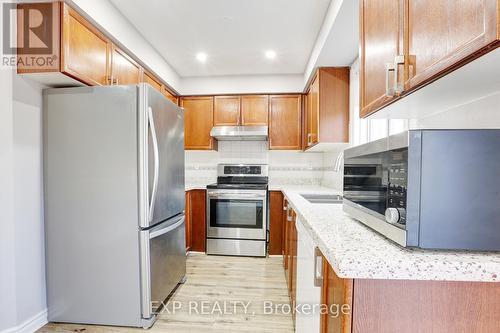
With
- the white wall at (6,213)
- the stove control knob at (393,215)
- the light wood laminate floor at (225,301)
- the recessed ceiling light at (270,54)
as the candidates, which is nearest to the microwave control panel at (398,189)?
the stove control knob at (393,215)

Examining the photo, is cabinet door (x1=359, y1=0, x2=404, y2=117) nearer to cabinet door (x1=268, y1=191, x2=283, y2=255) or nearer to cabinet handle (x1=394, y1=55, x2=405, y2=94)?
cabinet handle (x1=394, y1=55, x2=405, y2=94)

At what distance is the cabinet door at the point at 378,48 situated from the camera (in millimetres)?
876

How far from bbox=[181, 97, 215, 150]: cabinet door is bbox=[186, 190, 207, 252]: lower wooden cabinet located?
26.2 inches

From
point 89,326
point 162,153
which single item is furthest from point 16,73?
point 89,326

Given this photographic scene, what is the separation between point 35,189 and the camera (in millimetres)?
1781

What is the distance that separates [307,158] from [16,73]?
311cm

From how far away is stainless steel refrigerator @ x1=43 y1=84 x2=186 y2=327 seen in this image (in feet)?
5.82

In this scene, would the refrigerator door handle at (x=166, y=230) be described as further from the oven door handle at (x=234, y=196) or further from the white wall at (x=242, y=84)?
the white wall at (x=242, y=84)

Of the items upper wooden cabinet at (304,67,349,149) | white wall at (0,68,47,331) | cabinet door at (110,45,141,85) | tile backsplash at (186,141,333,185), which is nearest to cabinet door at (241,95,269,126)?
tile backsplash at (186,141,333,185)

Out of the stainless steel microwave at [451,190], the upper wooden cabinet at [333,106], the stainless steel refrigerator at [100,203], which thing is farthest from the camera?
the upper wooden cabinet at [333,106]

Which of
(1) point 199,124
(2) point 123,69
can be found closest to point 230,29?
(2) point 123,69

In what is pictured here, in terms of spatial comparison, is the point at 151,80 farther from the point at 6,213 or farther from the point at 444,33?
the point at 444,33

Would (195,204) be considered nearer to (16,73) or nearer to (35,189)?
(35,189)

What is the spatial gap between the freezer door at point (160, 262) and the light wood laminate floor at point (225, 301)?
14 cm
